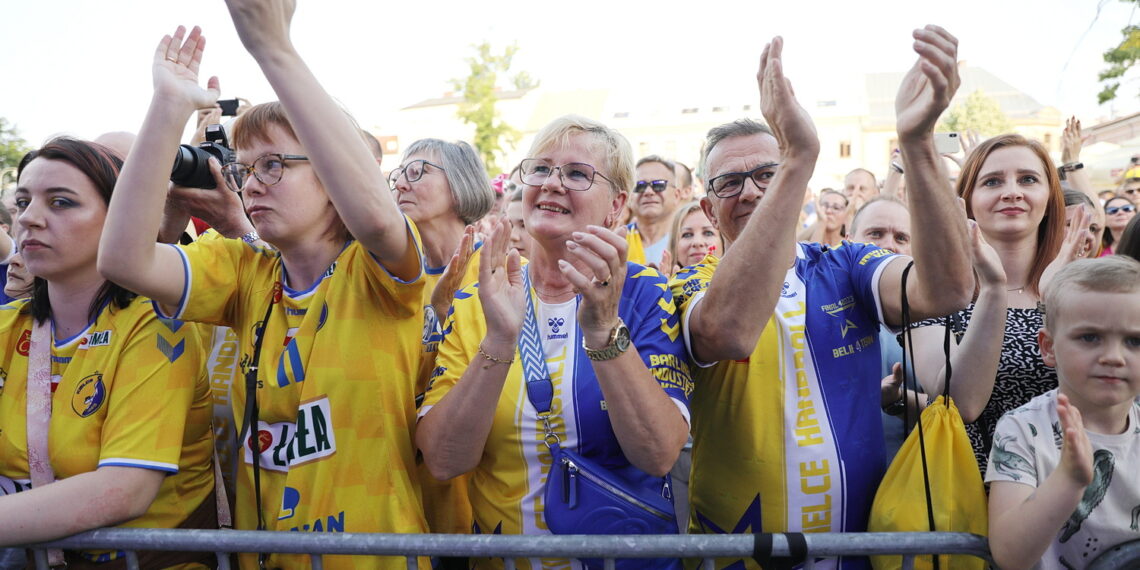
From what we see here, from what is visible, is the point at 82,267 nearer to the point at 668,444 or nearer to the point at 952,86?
the point at 668,444

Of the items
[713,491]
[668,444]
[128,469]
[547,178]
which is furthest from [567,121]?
[128,469]

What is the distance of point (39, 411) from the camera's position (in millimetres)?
2014

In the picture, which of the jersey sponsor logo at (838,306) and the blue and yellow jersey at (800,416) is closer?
the blue and yellow jersey at (800,416)

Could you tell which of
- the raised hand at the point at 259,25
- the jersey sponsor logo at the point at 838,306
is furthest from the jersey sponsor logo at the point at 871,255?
the raised hand at the point at 259,25

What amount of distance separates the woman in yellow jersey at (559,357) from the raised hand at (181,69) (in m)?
0.87

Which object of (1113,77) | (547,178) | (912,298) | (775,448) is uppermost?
(1113,77)

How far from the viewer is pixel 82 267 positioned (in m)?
2.12

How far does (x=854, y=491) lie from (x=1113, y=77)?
15825 millimetres

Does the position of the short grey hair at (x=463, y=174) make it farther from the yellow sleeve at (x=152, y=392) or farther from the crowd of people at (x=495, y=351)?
the yellow sleeve at (x=152, y=392)

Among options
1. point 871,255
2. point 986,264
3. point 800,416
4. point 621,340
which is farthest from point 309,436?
A: point 986,264

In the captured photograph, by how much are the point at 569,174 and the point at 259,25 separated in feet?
3.01

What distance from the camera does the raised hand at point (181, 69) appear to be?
6.19 ft

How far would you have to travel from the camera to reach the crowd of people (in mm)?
1789

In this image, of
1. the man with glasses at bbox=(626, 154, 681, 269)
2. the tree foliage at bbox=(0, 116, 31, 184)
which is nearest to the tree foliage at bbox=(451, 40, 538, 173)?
the tree foliage at bbox=(0, 116, 31, 184)
